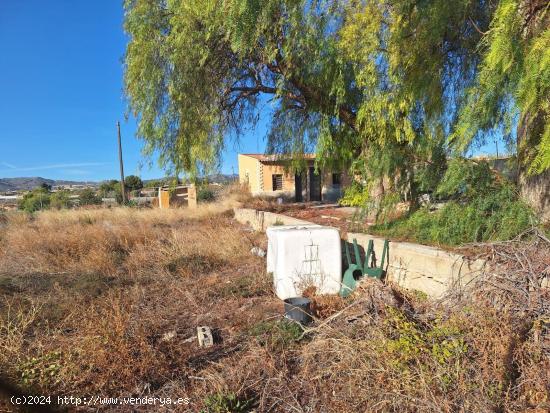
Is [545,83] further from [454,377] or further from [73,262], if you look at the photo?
[73,262]

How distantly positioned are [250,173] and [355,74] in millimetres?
17658

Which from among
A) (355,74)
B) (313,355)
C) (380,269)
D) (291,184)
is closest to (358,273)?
(380,269)

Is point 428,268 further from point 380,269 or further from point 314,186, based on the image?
point 314,186

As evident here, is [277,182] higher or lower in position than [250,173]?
lower

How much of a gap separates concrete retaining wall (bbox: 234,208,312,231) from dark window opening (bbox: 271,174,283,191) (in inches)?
306

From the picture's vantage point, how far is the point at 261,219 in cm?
1209

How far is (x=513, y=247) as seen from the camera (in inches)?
138

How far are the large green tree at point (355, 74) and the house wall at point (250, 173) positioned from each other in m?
13.1

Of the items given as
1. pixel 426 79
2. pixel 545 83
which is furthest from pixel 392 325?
pixel 426 79

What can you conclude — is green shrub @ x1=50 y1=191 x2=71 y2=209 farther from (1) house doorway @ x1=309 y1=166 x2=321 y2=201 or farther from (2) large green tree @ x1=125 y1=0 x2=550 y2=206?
(2) large green tree @ x1=125 y1=0 x2=550 y2=206

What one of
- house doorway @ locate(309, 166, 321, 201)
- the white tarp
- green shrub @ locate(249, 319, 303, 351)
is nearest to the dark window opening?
house doorway @ locate(309, 166, 321, 201)

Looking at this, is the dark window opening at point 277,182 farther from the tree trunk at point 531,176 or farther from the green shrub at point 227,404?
the green shrub at point 227,404

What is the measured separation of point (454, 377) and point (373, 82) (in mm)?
5248

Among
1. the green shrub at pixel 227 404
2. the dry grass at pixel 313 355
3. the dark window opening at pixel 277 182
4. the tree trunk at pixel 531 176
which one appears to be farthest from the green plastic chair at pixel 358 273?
the dark window opening at pixel 277 182
